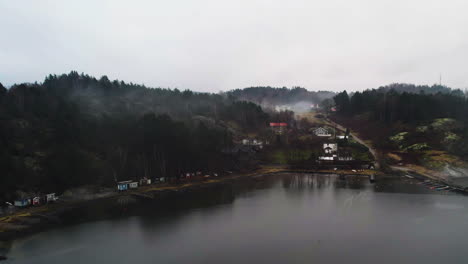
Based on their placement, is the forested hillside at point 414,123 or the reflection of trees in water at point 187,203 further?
the forested hillside at point 414,123

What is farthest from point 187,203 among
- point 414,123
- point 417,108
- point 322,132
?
point 417,108

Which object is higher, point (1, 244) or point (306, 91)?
point (306, 91)

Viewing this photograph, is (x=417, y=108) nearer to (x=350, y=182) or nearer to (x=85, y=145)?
(x=350, y=182)

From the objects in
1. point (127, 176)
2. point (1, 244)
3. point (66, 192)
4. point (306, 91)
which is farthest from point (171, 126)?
point (306, 91)

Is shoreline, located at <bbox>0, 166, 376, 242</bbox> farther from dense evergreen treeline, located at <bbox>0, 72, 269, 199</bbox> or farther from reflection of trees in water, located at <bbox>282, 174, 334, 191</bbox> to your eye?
reflection of trees in water, located at <bbox>282, 174, 334, 191</bbox>

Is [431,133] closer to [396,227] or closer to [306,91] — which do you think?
[396,227]

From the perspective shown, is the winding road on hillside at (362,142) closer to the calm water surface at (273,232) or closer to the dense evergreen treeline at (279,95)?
the calm water surface at (273,232)

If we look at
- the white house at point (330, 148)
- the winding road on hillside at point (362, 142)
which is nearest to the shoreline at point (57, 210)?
the winding road on hillside at point (362, 142)
